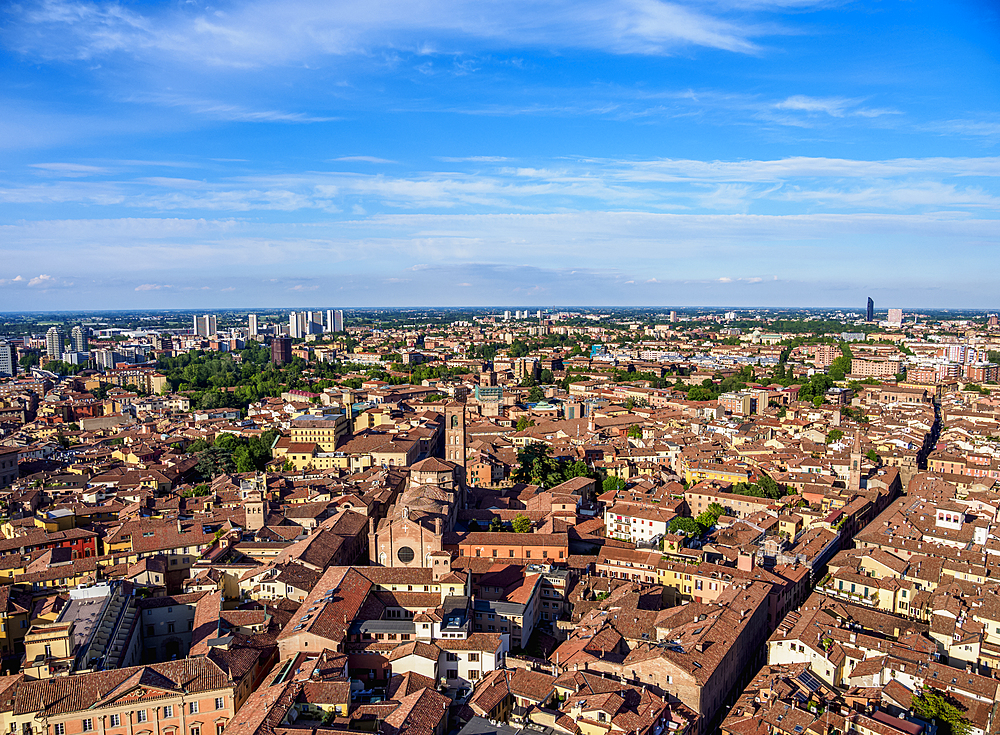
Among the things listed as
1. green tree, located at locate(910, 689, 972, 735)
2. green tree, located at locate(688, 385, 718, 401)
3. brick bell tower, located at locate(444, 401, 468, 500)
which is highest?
brick bell tower, located at locate(444, 401, 468, 500)

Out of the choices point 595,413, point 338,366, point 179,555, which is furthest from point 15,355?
point 179,555

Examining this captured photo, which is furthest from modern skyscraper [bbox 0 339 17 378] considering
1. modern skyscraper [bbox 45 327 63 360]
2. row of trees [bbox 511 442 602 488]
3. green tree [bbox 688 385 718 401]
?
green tree [bbox 688 385 718 401]

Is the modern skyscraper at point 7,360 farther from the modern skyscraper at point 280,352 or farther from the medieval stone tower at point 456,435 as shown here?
the medieval stone tower at point 456,435

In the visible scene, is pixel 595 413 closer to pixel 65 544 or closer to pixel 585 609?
pixel 585 609

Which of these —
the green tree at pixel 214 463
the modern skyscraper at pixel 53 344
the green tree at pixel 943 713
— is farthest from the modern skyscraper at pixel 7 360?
the green tree at pixel 943 713

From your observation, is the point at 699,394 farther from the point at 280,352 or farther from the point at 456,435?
the point at 280,352

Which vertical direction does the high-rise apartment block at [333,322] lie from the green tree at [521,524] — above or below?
above

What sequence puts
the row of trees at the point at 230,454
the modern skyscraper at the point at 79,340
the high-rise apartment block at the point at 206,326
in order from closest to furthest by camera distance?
the row of trees at the point at 230,454, the modern skyscraper at the point at 79,340, the high-rise apartment block at the point at 206,326

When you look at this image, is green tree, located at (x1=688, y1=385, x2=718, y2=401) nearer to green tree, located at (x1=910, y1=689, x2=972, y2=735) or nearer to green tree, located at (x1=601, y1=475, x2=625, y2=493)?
green tree, located at (x1=601, y1=475, x2=625, y2=493)

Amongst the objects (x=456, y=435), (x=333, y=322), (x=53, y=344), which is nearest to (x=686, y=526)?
(x=456, y=435)
